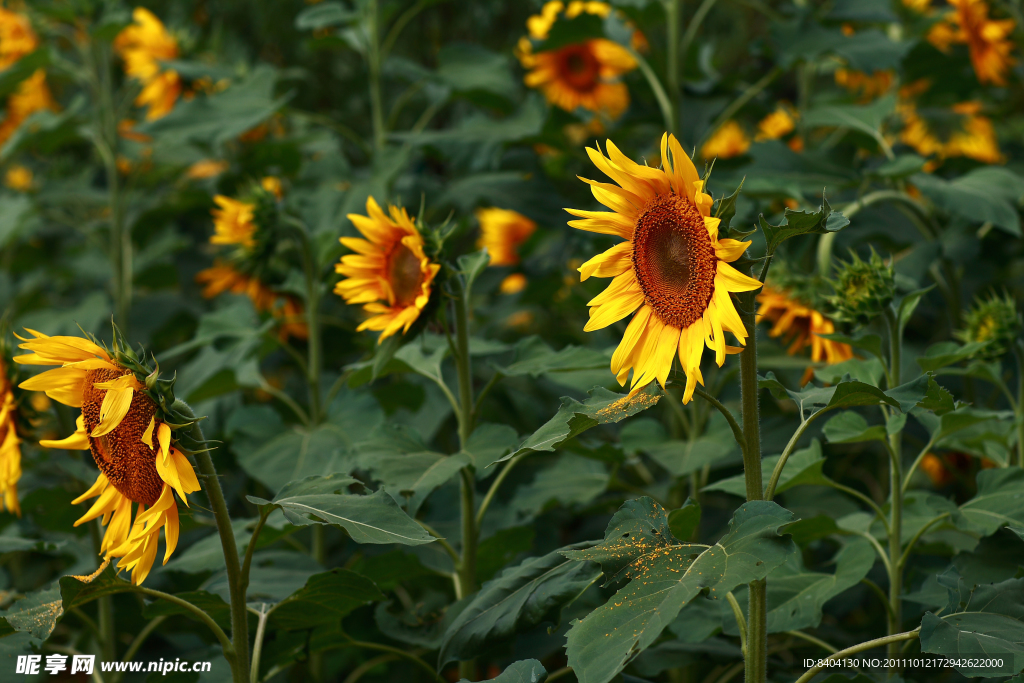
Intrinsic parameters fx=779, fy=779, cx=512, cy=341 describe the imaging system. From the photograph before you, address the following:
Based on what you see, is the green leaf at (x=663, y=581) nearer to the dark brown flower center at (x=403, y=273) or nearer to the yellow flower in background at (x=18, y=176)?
the dark brown flower center at (x=403, y=273)

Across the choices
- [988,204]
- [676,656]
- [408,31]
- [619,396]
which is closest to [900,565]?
[676,656]

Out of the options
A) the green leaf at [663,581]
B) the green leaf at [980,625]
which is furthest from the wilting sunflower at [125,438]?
the green leaf at [980,625]

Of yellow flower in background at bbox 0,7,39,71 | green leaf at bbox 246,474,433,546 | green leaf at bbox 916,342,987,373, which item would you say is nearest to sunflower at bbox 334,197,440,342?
green leaf at bbox 246,474,433,546

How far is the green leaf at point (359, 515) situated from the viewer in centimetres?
79

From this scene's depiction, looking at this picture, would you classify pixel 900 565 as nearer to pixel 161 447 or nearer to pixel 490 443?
pixel 490 443

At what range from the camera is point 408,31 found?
10.1 feet

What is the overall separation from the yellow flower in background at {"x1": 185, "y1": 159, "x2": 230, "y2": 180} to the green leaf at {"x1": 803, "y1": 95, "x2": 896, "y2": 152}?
1.84 m

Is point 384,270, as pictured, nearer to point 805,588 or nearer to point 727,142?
point 805,588

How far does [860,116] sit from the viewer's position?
1681mm

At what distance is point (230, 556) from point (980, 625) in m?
0.81

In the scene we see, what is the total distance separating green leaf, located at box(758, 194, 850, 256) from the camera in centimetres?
70

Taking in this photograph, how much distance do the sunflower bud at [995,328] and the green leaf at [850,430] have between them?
0.89 feet

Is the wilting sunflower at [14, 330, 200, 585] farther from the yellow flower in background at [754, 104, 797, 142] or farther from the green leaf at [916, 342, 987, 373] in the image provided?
the yellow flower in background at [754, 104, 797, 142]

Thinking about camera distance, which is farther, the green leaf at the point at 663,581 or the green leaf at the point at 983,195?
the green leaf at the point at 983,195
